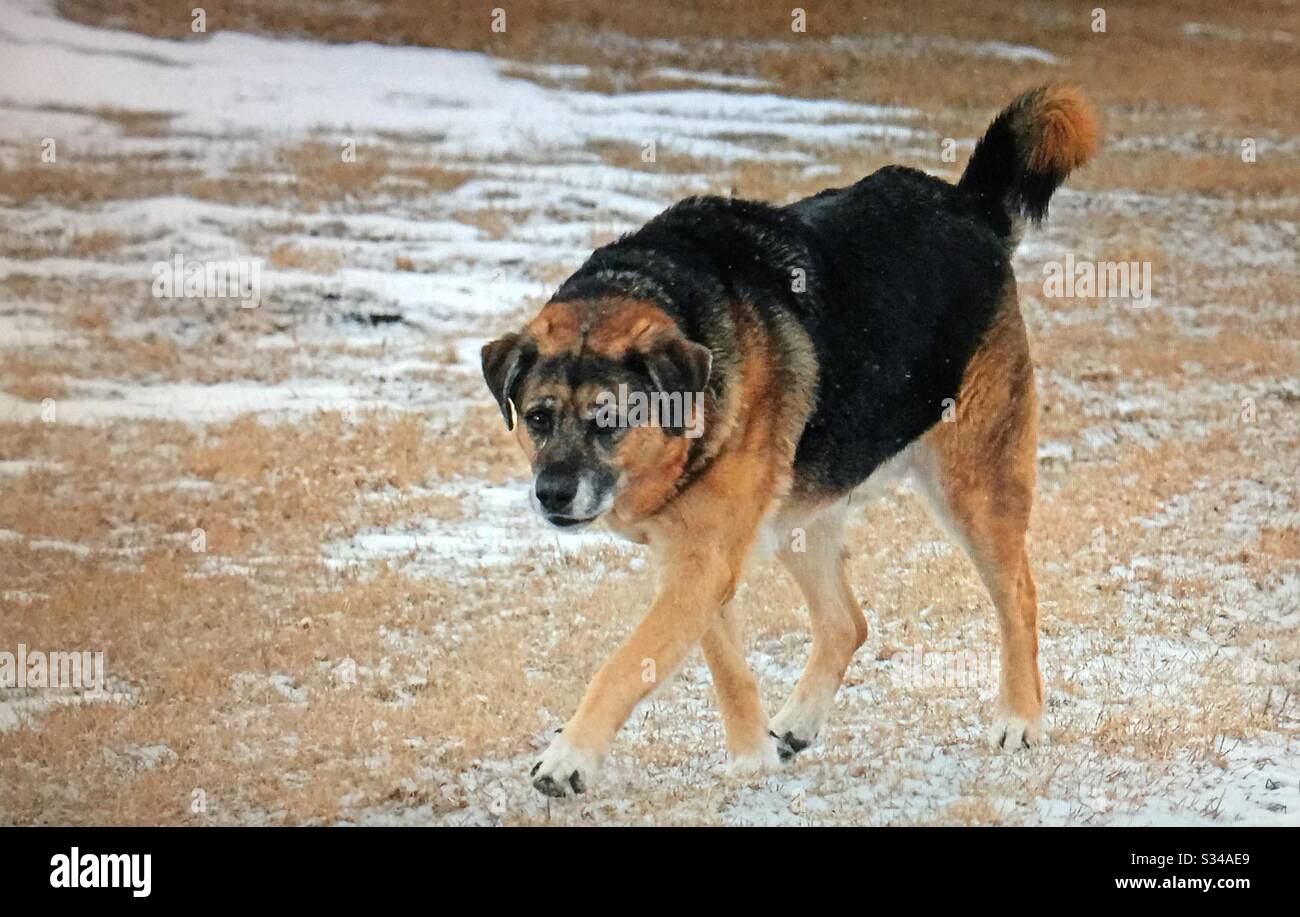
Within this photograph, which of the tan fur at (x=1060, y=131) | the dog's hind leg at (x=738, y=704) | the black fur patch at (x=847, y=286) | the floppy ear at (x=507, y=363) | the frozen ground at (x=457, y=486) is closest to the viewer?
the floppy ear at (x=507, y=363)

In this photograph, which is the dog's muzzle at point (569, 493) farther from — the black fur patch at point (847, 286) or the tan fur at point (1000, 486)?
the tan fur at point (1000, 486)

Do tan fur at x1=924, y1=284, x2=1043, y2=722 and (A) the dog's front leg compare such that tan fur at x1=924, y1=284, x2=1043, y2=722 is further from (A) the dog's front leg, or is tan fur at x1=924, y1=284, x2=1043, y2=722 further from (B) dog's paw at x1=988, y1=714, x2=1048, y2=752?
(A) the dog's front leg

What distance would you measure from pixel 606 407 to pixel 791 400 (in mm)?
577

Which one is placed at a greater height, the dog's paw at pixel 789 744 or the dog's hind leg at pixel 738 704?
the dog's hind leg at pixel 738 704

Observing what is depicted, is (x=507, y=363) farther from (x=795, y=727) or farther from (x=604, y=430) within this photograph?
(x=795, y=727)

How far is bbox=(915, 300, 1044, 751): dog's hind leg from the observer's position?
4297mm

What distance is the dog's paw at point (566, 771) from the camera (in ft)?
11.1

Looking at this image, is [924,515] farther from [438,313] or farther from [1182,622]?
[438,313]

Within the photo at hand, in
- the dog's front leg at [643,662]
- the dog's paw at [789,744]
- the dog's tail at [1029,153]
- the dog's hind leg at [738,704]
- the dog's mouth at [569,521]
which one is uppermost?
the dog's tail at [1029,153]

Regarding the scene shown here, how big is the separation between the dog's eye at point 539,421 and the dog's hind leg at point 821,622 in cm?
100

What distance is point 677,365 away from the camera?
3.58m

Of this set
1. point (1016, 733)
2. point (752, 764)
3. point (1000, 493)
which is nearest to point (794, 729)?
point (752, 764)

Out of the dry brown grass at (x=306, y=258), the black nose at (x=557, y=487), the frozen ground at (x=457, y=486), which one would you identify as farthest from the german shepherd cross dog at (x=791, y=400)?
the dry brown grass at (x=306, y=258)
